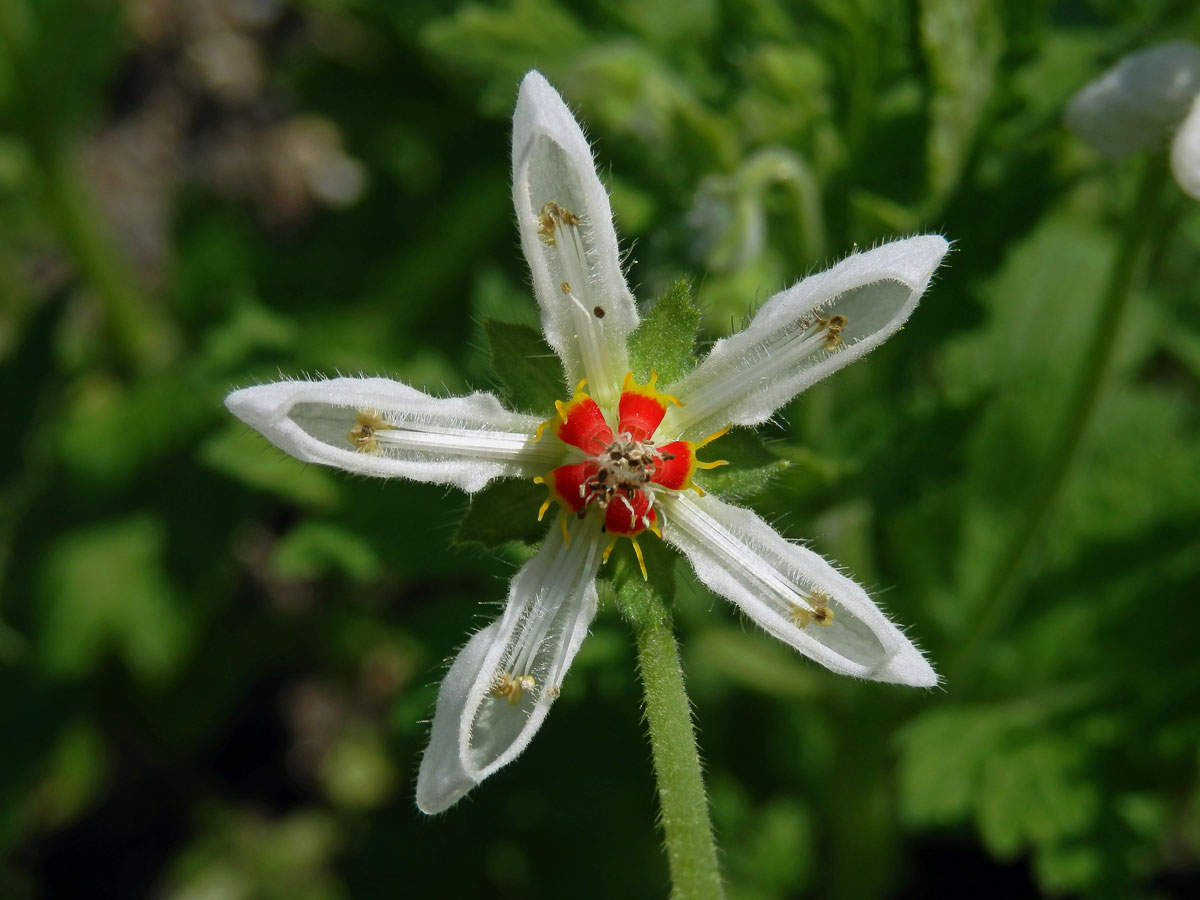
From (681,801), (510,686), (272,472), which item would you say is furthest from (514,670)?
(272,472)

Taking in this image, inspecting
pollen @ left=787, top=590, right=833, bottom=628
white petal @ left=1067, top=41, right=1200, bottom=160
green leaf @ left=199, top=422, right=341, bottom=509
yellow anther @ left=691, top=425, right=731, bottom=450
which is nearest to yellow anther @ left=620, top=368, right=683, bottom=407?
yellow anther @ left=691, top=425, right=731, bottom=450

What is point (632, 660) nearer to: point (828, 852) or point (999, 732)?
point (999, 732)

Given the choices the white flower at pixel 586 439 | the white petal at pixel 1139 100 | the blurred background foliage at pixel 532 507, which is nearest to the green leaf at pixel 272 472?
the blurred background foliage at pixel 532 507

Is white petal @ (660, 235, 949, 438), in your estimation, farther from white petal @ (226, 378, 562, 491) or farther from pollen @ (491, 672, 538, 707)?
pollen @ (491, 672, 538, 707)

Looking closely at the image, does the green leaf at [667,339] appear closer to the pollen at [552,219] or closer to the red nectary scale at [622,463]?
the red nectary scale at [622,463]

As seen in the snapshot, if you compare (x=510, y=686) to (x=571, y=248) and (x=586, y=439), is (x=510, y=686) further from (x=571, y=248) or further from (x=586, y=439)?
(x=571, y=248)

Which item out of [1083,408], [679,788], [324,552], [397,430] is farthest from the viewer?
[324,552]
